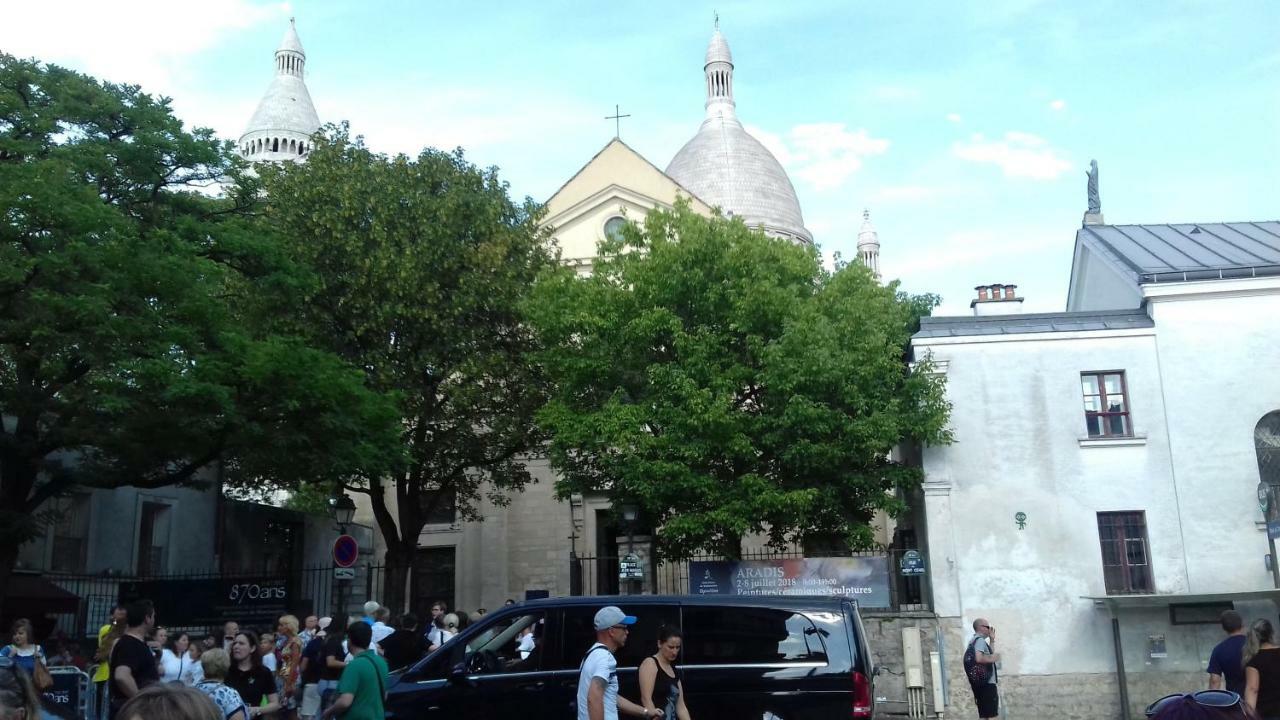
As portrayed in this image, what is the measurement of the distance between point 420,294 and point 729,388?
8.26 meters

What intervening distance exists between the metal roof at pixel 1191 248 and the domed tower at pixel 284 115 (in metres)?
70.2

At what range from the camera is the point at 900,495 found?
84.7 ft

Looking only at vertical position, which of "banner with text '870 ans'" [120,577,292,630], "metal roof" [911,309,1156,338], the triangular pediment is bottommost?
"banner with text '870 ans'" [120,577,292,630]

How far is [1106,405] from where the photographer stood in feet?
75.2

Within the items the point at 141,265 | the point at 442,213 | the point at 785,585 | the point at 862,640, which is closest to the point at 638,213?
the point at 442,213

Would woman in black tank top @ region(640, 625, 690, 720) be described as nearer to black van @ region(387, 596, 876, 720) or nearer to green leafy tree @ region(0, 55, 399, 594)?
black van @ region(387, 596, 876, 720)

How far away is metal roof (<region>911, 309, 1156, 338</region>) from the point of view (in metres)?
23.0

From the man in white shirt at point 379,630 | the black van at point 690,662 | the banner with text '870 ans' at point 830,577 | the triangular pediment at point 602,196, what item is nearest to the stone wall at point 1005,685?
the banner with text '870 ans' at point 830,577

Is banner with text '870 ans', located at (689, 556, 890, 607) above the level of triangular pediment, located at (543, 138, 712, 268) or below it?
below

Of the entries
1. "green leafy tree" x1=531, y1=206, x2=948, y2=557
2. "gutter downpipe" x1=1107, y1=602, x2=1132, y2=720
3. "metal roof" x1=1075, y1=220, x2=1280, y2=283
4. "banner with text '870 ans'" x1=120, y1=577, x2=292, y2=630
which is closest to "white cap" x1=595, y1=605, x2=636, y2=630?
"green leafy tree" x1=531, y1=206, x2=948, y2=557

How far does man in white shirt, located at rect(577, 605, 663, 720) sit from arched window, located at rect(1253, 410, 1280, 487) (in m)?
18.7

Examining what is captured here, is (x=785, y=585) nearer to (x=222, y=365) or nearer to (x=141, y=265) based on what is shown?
(x=222, y=365)

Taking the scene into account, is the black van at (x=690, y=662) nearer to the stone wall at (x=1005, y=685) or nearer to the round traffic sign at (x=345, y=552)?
the round traffic sign at (x=345, y=552)

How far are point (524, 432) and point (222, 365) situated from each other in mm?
10925
